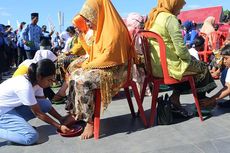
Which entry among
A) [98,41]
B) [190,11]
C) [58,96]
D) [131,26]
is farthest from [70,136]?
[190,11]

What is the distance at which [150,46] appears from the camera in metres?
→ 4.52

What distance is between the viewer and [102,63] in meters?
4.10

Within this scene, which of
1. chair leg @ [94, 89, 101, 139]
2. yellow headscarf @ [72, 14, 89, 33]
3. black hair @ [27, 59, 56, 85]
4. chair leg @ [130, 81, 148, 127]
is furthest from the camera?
yellow headscarf @ [72, 14, 89, 33]

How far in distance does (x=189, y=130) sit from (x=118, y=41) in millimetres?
1304

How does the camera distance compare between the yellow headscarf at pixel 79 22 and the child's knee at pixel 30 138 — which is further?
the yellow headscarf at pixel 79 22

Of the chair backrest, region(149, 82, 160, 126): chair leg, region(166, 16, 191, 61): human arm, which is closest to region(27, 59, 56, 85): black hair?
the chair backrest

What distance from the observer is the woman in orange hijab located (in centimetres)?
408

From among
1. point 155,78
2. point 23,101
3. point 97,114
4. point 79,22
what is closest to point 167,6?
point 155,78

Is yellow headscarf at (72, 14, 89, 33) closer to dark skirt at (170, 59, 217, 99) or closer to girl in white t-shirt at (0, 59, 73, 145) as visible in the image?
girl in white t-shirt at (0, 59, 73, 145)

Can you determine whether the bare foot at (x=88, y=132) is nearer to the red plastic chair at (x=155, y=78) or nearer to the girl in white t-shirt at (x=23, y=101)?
the girl in white t-shirt at (x=23, y=101)

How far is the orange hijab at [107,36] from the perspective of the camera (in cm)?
408

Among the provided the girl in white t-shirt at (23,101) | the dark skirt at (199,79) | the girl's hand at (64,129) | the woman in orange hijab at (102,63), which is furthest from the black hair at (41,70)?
the dark skirt at (199,79)

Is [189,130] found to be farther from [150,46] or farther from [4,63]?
[4,63]

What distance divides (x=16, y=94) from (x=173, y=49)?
6.27ft
